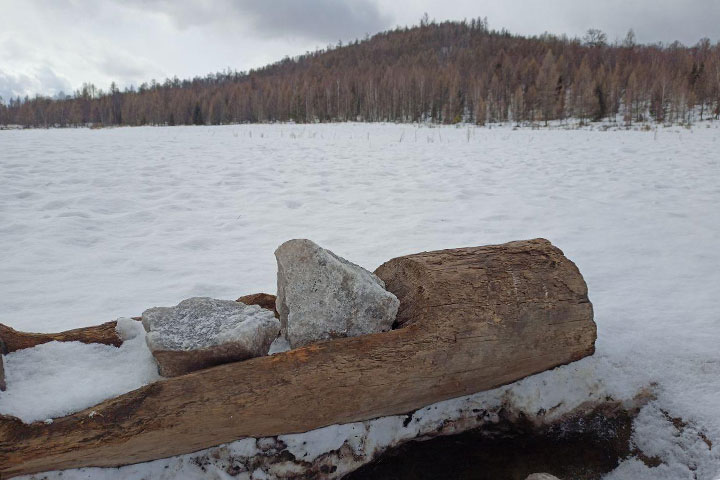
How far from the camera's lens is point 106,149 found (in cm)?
1072

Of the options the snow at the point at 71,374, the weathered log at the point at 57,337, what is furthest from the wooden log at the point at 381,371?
the weathered log at the point at 57,337

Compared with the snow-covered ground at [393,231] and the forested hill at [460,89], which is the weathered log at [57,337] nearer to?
the snow-covered ground at [393,231]

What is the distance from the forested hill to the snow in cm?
3474

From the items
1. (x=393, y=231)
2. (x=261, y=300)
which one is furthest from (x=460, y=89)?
(x=261, y=300)

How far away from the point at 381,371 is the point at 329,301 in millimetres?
468

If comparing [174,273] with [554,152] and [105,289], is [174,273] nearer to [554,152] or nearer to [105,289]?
[105,289]

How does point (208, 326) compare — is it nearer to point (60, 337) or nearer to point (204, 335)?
point (204, 335)

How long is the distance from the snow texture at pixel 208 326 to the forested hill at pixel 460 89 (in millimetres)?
34233

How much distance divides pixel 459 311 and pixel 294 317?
36.1 inches

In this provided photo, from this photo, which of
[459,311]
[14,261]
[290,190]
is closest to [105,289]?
[14,261]

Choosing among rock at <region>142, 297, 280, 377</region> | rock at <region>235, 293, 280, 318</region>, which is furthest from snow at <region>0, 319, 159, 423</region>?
rock at <region>235, 293, 280, 318</region>

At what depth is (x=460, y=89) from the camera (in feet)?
143

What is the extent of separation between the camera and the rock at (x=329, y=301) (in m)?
2.31

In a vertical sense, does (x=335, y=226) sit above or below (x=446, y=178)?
below
